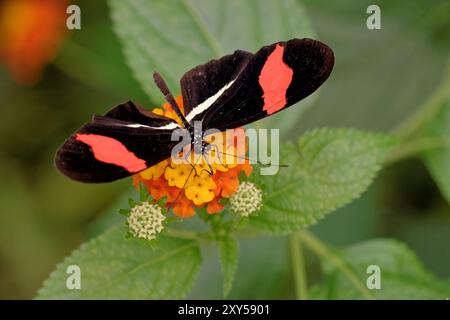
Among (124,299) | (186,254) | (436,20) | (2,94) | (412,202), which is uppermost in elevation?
(436,20)

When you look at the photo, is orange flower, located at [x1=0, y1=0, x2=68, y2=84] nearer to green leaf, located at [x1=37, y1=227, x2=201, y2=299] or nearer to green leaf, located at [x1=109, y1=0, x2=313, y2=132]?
green leaf, located at [x1=109, y1=0, x2=313, y2=132]

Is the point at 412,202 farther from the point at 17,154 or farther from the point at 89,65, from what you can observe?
the point at 17,154

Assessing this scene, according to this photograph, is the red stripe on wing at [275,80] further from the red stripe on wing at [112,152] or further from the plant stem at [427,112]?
the plant stem at [427,112]

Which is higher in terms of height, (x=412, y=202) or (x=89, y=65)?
(x=89, y=65)

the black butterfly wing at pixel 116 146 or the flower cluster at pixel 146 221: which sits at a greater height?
the black butterfly wing at pixel 116 146

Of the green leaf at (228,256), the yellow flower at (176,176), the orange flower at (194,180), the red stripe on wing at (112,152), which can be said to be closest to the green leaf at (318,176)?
the green leaf at (228,256)
